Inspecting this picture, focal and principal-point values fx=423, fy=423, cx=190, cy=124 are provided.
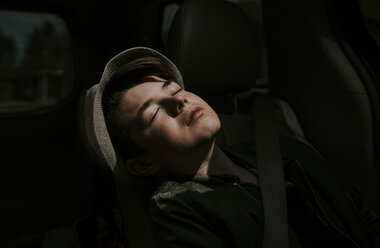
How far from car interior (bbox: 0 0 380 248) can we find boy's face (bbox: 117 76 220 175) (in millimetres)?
144

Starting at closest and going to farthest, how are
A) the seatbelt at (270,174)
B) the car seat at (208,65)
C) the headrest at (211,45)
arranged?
the seatbelt at (270,174)
the car seat at (208,65)
the headrest at (211,45)

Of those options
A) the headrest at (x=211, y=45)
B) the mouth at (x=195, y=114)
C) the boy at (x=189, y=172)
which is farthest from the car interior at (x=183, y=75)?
the mouth at (x=195, y=114)

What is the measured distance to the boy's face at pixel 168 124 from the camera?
3.89 feet

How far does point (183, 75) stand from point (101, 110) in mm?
322

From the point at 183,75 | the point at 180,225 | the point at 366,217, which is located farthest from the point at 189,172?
the point at 366,217

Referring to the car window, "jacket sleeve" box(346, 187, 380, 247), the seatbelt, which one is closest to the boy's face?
the seatbelt

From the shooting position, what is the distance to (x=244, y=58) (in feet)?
4.99

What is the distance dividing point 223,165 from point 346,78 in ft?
2.04

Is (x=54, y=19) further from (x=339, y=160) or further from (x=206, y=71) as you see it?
(x=339, y=160)

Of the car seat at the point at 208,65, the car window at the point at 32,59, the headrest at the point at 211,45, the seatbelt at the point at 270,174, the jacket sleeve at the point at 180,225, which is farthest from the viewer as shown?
the car window at the point at 32,59

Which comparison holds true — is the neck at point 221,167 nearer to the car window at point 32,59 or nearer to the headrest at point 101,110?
the headrest at point 101,110

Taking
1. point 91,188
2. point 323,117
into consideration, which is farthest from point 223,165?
point 91,188

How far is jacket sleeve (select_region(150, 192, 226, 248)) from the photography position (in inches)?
41.6

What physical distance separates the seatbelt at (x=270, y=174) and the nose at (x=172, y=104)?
1.17 feet
